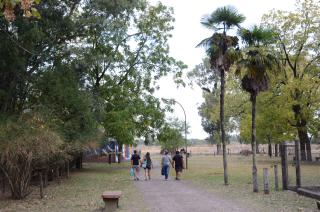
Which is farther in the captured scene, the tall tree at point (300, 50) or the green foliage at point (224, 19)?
the tall tree at point (300, 50)

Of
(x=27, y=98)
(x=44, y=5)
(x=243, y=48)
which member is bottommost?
(x=27, y=98)

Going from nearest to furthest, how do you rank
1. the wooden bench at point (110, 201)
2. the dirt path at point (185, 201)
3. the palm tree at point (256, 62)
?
the dirt path at point (185, 201) < the wooden bench at point (110, 201) < the palm tree at point (256, 62)

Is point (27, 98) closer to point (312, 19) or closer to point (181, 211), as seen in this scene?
point (181, 211)

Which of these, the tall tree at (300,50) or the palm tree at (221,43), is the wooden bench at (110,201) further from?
the tall tree at (300,50)

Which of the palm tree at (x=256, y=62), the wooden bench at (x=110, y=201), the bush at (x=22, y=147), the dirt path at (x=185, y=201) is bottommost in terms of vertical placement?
the dirt path at (x=185, y=201)

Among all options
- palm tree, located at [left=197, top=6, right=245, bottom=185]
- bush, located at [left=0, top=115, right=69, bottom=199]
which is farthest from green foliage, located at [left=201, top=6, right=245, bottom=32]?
bush, located at [left=0, top=115, right=69, bottom=199]

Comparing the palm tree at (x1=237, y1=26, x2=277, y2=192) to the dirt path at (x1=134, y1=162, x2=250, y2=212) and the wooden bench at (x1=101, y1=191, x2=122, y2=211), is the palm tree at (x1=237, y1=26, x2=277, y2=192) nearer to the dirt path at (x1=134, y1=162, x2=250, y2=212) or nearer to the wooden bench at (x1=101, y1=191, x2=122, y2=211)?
the dirt path at (x1=134, y1=162, x2=250, y2=212)

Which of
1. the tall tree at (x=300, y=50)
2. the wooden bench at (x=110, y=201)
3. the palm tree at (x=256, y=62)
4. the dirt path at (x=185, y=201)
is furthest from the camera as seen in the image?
the tall tree at (x=300, y=50)

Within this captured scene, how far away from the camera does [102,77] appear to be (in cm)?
3778

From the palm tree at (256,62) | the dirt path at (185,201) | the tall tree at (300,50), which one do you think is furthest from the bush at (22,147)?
the tall tree at (300,50)

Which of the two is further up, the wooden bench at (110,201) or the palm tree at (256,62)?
the palm tree at (256,62)

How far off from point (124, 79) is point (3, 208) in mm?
24611

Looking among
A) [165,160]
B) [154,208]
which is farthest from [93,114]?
[154,208]

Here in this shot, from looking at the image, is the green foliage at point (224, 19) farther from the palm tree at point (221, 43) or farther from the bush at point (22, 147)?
the bush at point (22, 147)
